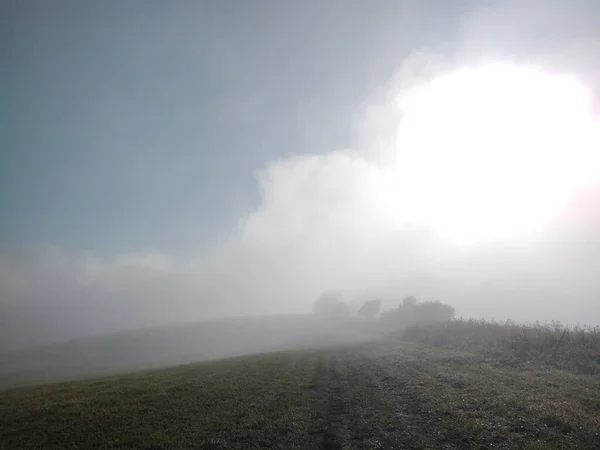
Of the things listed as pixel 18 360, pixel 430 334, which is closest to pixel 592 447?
pixel 430 334

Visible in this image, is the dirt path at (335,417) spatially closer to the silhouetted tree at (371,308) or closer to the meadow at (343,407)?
the meadow at (343,407)

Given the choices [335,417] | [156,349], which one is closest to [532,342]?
[335,417]

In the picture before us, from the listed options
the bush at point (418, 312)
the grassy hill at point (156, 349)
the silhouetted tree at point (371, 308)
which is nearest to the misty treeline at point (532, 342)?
the grassy hill at point (156, 349)

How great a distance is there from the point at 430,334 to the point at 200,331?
13128 centimetres

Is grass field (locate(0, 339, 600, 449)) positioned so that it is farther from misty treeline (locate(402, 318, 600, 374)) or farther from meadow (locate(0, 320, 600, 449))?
misty treeline (locate(402, 318, 600, 374))

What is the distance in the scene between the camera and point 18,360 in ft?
357

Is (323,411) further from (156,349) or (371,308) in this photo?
(371,308)

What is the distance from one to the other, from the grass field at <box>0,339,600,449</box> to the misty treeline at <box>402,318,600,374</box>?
3.02 metres

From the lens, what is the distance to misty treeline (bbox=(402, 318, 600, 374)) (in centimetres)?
3046

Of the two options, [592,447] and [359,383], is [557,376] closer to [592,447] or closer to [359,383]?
[592,447]

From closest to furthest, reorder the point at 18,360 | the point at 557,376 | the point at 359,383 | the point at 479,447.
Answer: the point at 479,447, the point at 557,376, the point at 359,383, the point at 18,360

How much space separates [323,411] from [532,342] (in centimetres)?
3007

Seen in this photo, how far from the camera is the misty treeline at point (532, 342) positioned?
99.9ft

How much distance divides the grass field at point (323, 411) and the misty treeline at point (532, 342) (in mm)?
3024
